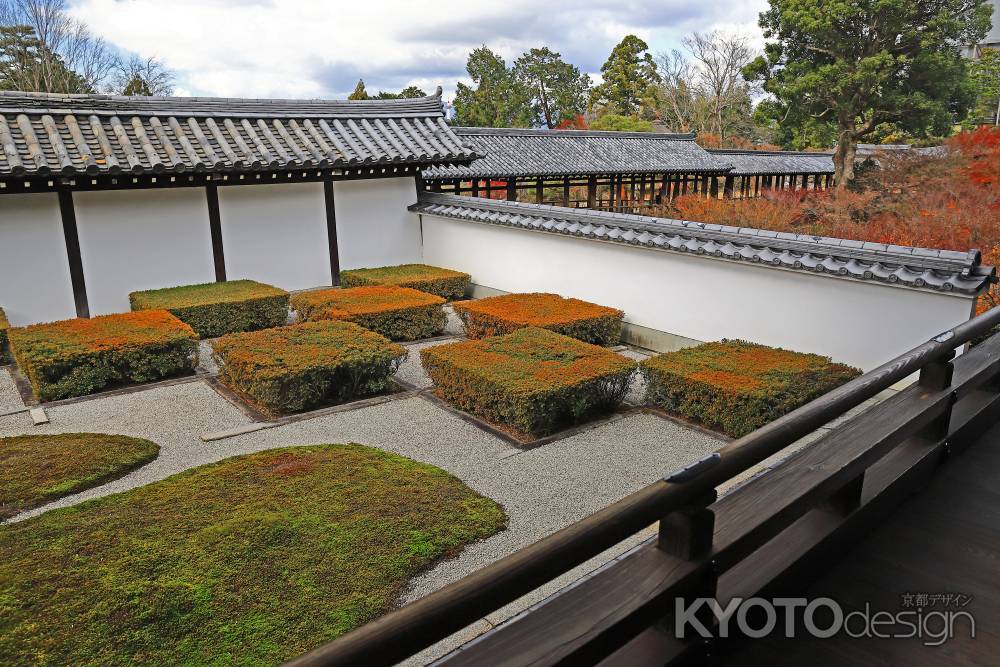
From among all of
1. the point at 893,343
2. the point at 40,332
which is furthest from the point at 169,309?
the point at 893,343

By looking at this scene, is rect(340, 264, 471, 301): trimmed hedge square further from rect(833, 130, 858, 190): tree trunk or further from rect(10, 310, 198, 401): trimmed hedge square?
rect(833, 130, 858, 190): tree trunk

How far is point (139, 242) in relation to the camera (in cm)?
1109

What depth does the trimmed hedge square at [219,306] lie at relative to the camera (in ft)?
32.1

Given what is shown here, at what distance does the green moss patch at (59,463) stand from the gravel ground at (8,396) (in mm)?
1090

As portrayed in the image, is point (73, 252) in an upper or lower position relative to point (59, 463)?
upper

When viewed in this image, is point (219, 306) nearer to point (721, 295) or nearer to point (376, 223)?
point (376, 223)

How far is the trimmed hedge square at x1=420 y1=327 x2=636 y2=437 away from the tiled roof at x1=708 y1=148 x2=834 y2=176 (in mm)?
23386

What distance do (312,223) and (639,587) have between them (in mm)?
11731

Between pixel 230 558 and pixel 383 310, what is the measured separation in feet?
18.7

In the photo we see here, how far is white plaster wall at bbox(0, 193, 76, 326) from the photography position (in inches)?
390

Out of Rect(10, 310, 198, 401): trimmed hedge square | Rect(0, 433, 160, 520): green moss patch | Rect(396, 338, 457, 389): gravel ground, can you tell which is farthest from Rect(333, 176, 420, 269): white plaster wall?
Rect(0, 433, 160, 520): green moss patch

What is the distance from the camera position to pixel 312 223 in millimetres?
12812

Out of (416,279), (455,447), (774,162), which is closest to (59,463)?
(455,447)

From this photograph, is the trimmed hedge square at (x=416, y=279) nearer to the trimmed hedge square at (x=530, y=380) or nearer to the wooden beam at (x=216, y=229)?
the wooden beam at (x=216, y=229)
